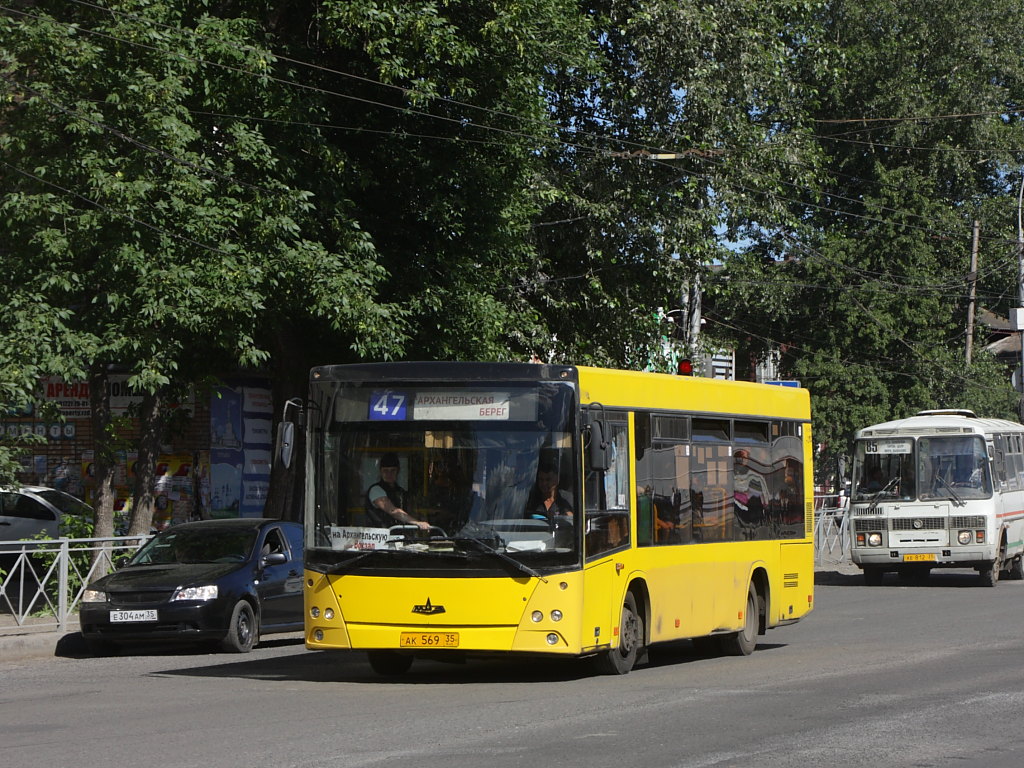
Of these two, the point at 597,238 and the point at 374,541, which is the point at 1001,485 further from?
the point at 374,541

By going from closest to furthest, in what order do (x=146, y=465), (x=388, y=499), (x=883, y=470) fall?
(x=388, y=499) → (x=146, y=465) → (x=883, y=470)

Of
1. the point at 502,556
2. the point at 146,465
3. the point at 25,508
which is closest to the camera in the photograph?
the point at 502,556

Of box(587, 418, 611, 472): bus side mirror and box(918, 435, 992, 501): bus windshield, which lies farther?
box(918, 435, 992, 501): bus windshield

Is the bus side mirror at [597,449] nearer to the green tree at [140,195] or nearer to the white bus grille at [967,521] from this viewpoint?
the green tree at [140,195]

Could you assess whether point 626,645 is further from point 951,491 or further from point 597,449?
point 951,491

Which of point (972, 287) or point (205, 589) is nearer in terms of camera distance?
point (205, 589)

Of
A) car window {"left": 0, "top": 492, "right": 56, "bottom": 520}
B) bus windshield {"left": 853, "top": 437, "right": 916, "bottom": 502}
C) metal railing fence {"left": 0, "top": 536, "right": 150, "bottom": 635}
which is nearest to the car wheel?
metal railing fence {"left": 0, "top": 536, "right": 150, "bottom": 635}

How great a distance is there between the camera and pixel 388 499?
41.8 feet

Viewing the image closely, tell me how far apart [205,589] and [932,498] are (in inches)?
627

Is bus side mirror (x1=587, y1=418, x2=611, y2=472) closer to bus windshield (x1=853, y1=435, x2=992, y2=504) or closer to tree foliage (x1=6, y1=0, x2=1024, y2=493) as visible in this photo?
tree foliage (x1=6, y1=0, x2=1024, y2=493)

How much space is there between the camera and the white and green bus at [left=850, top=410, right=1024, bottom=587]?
2806 cm

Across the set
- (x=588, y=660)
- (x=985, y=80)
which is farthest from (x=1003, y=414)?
(x=588, y=660)

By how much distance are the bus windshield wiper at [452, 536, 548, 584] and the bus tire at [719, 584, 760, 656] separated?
175 inches

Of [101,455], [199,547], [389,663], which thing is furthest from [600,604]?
[101,455]
